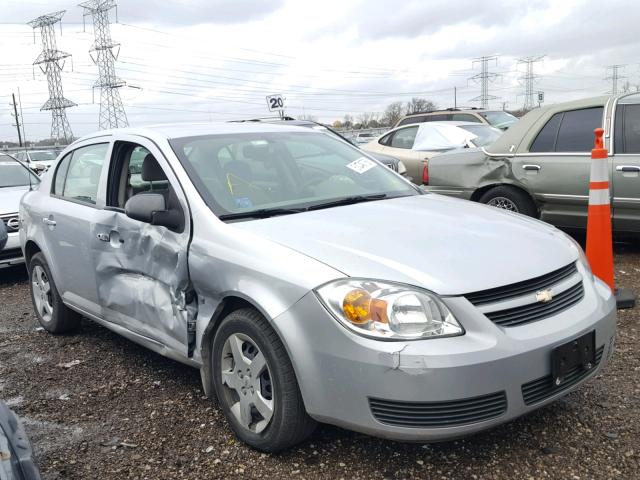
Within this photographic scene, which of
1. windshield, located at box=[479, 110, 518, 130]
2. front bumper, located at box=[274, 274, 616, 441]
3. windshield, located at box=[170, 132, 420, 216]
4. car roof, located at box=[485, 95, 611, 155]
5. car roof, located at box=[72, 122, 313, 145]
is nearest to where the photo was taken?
front bumper, located at box=[274, 274, 616, 441]

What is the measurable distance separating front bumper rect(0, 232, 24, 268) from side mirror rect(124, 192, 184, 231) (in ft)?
14.2

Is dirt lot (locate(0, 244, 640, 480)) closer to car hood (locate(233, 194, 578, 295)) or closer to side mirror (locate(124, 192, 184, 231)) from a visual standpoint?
car hood (locate(233, 194, 578, 295))

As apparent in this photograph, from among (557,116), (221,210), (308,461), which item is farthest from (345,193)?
(557,116)

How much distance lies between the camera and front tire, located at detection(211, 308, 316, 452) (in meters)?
2.69

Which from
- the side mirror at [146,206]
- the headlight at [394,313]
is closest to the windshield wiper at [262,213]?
the side mirror at [146,206]

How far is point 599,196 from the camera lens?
445cm

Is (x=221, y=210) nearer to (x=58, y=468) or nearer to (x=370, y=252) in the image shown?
(x=370, y=252)

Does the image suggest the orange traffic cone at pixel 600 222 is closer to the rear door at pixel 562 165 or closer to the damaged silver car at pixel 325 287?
the damaged silver car at pixel 325 287

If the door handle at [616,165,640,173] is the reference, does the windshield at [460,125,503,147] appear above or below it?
above

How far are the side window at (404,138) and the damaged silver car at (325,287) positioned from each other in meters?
6.37

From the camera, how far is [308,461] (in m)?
2.86

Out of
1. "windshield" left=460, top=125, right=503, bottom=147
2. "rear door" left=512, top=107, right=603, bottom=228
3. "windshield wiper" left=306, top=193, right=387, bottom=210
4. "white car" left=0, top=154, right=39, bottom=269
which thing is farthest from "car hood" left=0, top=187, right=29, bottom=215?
"windshield" left=460, top=125, right=503, bottom=147

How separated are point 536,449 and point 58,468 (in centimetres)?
222

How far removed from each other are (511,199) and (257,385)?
4633 mm
